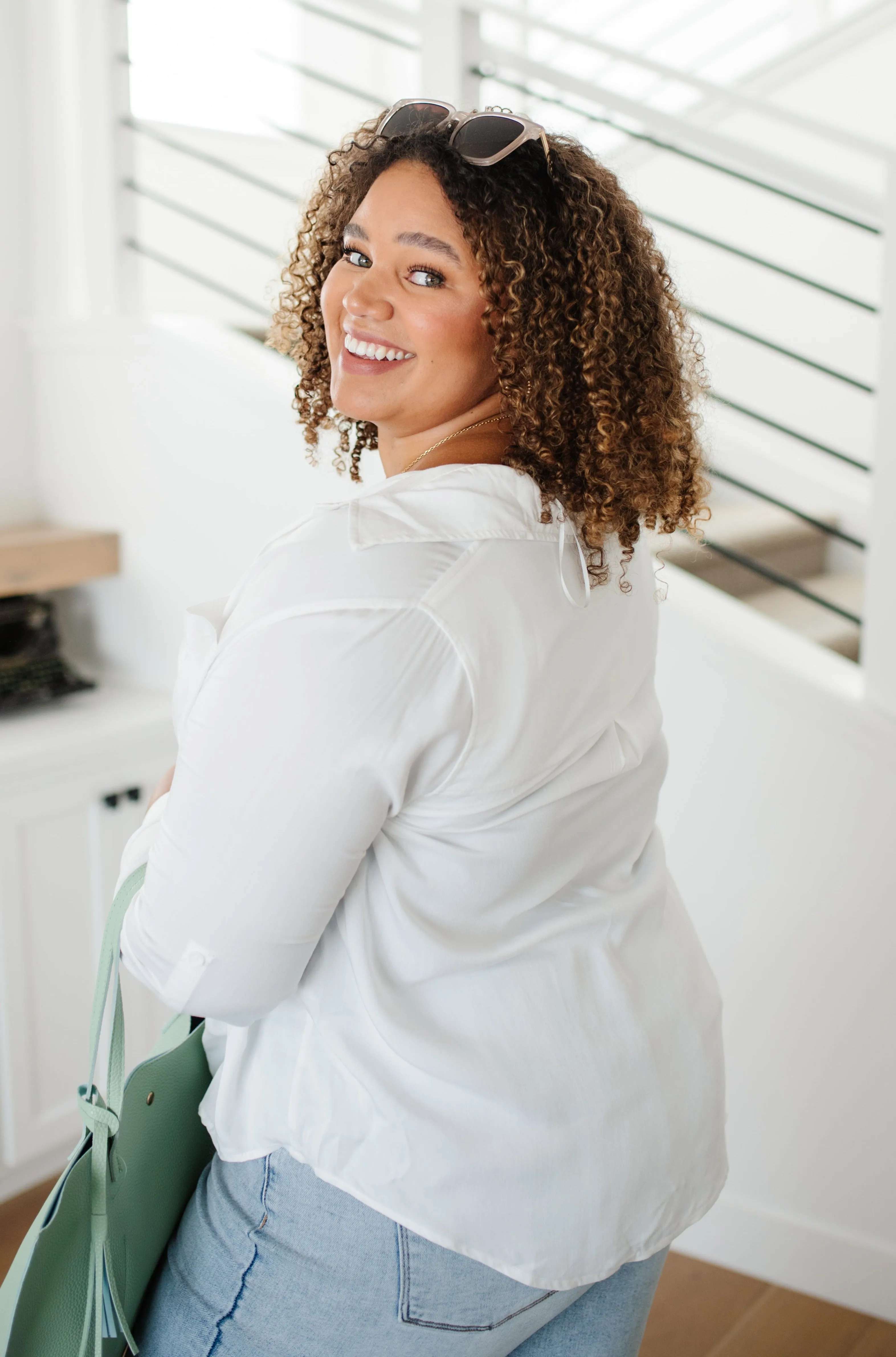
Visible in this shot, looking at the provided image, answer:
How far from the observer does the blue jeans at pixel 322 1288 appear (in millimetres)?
850

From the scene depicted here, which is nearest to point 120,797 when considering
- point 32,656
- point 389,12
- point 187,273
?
point 32,656

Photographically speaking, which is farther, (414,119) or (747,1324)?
(747,1324)

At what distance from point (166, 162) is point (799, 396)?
6.66 ft

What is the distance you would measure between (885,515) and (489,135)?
1.12 m

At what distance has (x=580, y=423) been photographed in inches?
34.8

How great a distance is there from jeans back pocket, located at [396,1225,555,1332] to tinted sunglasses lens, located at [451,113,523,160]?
0.76m

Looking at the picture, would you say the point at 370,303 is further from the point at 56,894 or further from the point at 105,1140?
the point at 56,894

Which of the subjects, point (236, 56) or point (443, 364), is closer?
point (443, 364)

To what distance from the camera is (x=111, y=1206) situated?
92 centimetres

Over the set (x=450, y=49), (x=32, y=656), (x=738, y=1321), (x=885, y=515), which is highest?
(x=450, y=49)

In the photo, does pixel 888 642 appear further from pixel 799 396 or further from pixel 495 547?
pixel 799 396

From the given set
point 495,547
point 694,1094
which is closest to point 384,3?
point 495,547

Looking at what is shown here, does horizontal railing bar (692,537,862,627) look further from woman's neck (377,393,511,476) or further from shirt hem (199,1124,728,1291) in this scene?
shirt hem (199,1124,728,1291)

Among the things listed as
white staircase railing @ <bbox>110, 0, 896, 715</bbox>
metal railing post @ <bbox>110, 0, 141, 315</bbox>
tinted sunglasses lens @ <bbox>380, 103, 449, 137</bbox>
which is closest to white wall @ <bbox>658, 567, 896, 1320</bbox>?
white staircase railing @ <bbox>110, 0, 896, 715</bbox>
